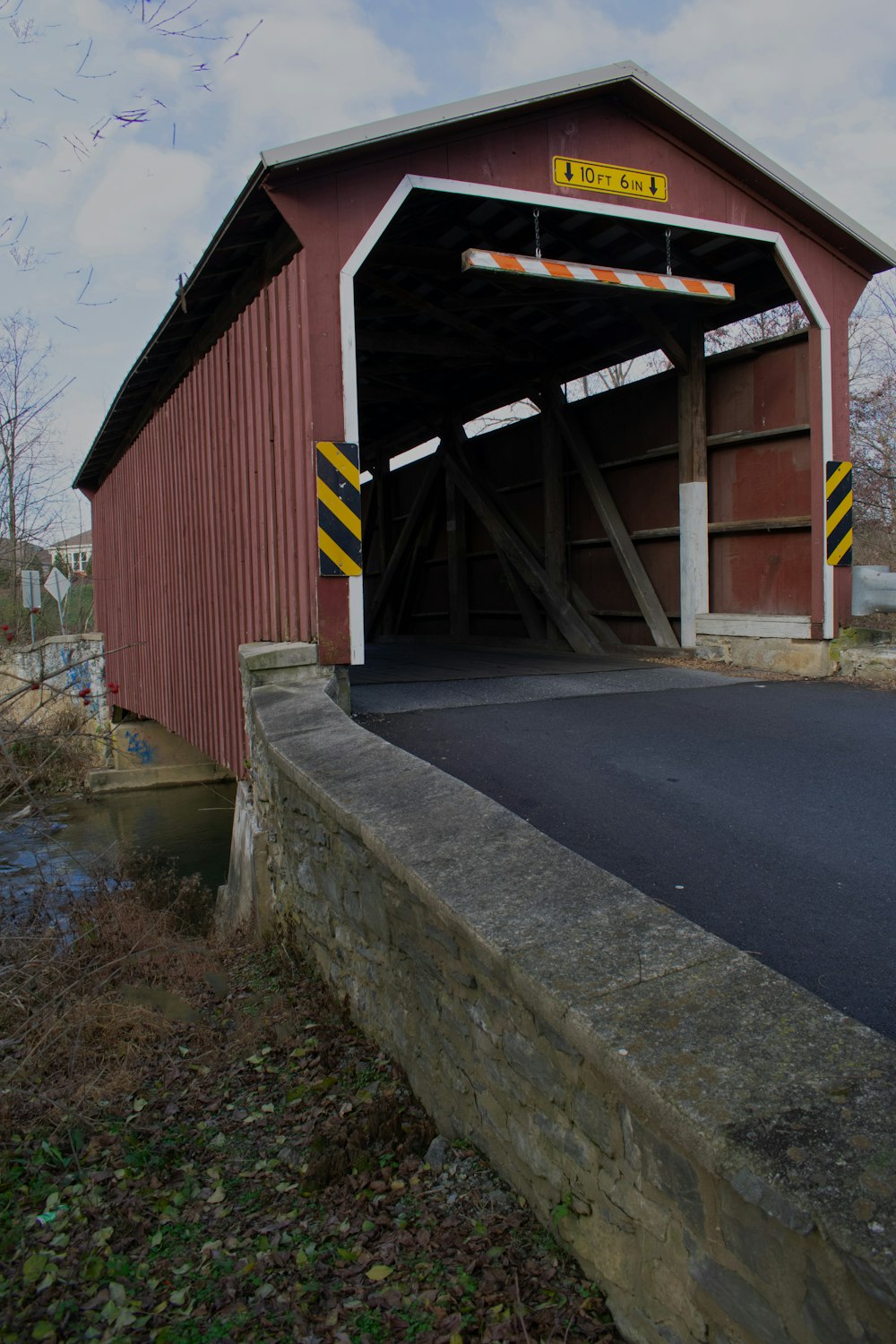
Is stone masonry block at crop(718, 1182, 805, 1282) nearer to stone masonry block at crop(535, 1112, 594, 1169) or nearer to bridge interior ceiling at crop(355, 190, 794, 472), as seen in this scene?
stone masonry block at crop(535, 1112, 594, 1169)

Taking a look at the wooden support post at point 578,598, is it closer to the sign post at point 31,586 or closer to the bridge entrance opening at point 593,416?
the bridge entrance opening at point 593,416

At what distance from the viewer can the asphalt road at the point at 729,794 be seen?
9.27 feet

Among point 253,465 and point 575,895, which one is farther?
point 253,465

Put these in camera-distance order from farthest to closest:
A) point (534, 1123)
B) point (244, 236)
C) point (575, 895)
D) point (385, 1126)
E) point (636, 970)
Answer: point (244, 236) < point (385, 1126) < point (575, 895) < point (534, 1123) < point (636, 970)

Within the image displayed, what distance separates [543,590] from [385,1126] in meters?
8.01

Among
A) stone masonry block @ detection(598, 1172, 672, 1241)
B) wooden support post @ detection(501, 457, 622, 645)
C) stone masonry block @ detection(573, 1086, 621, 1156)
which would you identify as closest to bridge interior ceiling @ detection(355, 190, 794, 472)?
wooden support post @ detection(501, 457, 622, 645)

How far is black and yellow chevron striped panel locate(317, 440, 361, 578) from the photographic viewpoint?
5.91 meters

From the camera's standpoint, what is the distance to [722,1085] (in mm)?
1740

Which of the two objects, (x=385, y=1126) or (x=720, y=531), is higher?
(x=720, y=531)

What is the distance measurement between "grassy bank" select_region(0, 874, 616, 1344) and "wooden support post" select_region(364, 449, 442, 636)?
920 cm

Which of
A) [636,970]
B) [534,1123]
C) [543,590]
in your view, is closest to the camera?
[636,970]

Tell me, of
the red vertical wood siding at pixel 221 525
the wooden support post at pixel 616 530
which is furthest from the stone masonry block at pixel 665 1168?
the wooden support post at pixel 616 530

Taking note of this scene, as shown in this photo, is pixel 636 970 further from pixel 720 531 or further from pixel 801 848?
pixel 720 531

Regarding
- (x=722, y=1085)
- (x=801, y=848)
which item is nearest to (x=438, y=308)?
(x=801, y=848)
